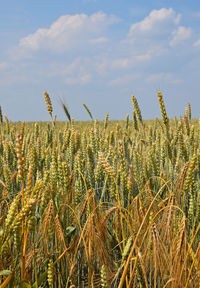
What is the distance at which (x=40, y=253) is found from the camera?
124 centimetres

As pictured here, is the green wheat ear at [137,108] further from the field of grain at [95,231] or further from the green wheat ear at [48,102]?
the green wheat ear at [48,102]

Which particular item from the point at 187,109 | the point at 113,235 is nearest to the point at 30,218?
the point at 113,235

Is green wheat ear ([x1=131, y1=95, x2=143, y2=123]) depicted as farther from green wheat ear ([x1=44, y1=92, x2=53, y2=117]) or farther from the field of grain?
green wheat ear ([x1=44, y1=92, x2=53, y2=117])

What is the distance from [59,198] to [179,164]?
95 cm

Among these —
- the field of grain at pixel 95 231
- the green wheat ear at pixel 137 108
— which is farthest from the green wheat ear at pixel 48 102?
the green wheat ear at pixel 137 108

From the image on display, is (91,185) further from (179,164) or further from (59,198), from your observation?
(179,164)

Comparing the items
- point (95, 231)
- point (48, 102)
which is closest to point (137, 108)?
point (48, 102)

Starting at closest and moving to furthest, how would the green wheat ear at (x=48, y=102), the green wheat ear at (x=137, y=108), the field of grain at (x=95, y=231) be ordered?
the field of grain at (x=95, y=231), the green wheat ear at (x=48, y=102), the green wheat ear at (x=137, y=108)

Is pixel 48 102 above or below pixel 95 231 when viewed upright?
above

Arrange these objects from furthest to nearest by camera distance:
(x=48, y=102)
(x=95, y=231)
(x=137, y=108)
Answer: (x=137, y=108) < (x=48, y=102) < (x=95, y=231)

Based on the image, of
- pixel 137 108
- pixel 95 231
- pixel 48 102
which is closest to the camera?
pixel 95 231

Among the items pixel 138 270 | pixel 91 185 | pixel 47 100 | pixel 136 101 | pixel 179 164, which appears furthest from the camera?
pixel 179 164

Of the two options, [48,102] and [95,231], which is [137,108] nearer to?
[48,102]

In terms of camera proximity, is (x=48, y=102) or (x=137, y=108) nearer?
(x=48, y=102)
